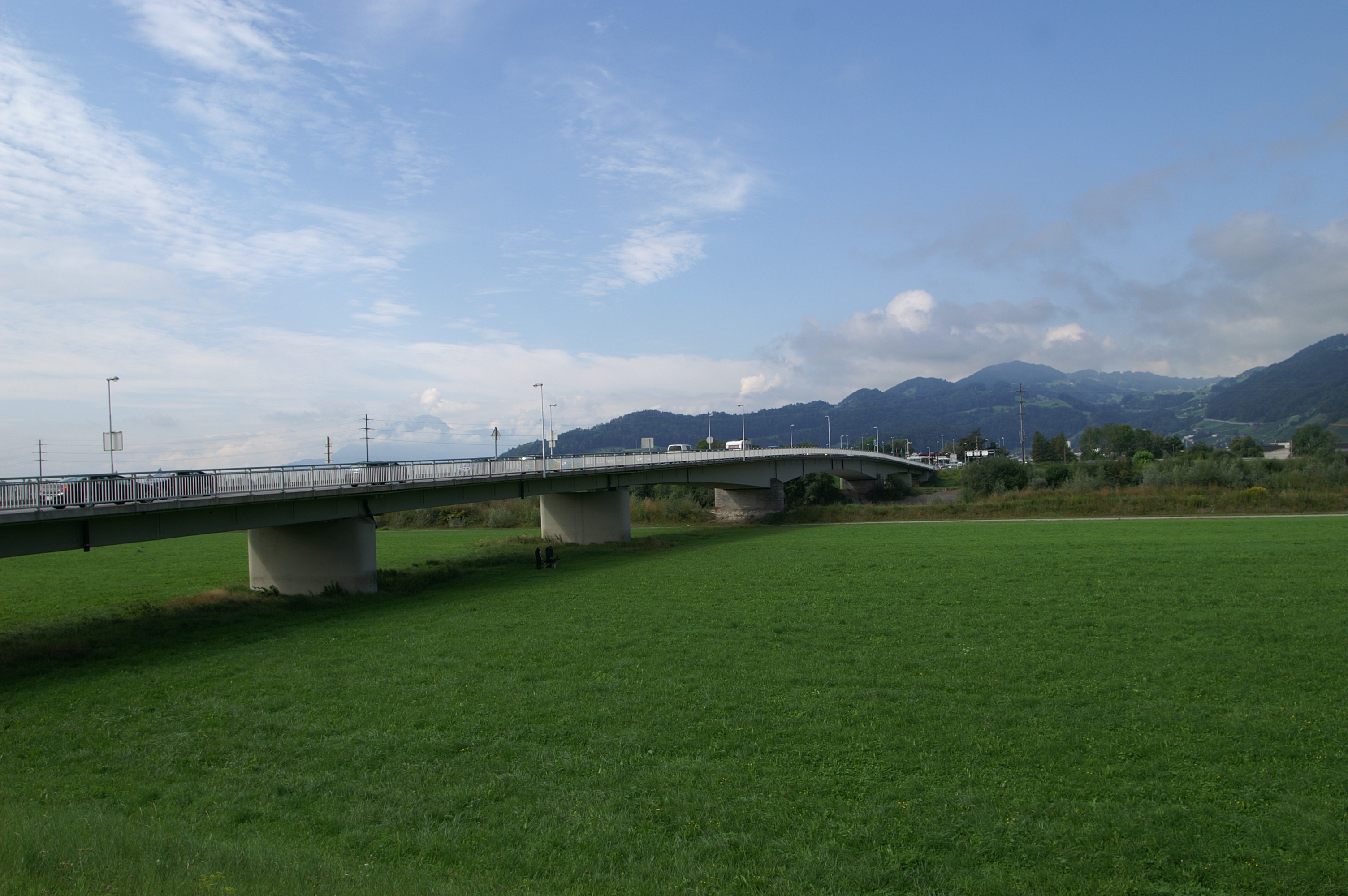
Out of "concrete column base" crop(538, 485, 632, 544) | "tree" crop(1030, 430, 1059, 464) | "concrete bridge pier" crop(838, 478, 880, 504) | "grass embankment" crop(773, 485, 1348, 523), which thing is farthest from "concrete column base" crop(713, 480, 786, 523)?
"tree" crop(1030, 430, 1059, 464)

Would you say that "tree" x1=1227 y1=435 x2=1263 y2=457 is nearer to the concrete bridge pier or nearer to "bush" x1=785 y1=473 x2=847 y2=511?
the concrete bridge pier

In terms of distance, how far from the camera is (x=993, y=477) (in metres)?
84.6

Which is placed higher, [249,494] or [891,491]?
[249,494]

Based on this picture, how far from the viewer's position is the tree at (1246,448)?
13562cm

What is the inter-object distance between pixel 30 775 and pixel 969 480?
8401 cm

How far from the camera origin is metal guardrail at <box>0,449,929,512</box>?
2188 centimetres

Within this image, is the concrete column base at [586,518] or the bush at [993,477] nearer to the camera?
the concrete column base at [586,518]

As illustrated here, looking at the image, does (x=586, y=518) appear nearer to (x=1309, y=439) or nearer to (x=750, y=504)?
(x=750, y=504)

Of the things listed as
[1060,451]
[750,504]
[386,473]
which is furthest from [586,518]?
[1060,451]

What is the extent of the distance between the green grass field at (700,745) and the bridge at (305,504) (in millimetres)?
3116

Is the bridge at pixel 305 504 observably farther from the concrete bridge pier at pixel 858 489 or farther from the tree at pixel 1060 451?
the tree at pixel 1060 451

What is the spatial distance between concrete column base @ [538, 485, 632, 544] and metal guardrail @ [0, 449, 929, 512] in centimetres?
286

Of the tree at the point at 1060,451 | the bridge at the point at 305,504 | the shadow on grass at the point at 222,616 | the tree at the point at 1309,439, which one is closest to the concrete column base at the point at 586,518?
the bridge at the point at 305,504

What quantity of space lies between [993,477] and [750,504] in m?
27.7
